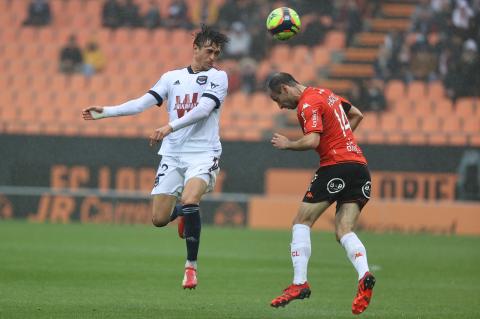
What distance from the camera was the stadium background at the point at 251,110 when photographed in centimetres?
2292

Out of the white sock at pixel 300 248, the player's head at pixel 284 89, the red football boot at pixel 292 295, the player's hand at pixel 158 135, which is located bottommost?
the red football boot at pixel 292 295

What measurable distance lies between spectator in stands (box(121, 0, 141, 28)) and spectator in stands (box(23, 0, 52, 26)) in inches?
93.1

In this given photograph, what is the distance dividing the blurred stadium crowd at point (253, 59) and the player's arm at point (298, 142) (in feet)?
46.3

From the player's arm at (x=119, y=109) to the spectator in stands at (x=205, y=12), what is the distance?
18342 mm

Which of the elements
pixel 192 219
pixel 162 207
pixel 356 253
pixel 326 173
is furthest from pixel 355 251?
pixel 162 207

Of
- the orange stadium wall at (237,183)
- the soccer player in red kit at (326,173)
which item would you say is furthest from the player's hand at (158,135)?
the orange stadium wall at (237,183)

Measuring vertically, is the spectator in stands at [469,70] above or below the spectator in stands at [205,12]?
below

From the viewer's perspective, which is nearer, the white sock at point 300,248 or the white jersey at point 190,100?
the white sock at point 300,248

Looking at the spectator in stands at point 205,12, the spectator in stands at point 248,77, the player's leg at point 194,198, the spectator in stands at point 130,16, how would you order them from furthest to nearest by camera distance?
the spectator in stands at point 130,16 → the spectator in stands at point 205,12 → the spectator in stands at point 248,77 → the player's leg at point 194,198

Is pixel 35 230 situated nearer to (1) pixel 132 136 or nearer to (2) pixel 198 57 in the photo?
(1) pixel 132 136

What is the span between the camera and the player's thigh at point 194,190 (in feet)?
33.3

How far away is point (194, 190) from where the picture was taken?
401 inches

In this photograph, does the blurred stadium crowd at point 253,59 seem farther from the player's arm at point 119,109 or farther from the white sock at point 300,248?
the white sock at point 300,248

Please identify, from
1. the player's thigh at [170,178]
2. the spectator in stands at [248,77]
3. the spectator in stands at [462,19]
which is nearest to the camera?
the player's thigh at [170,178]
